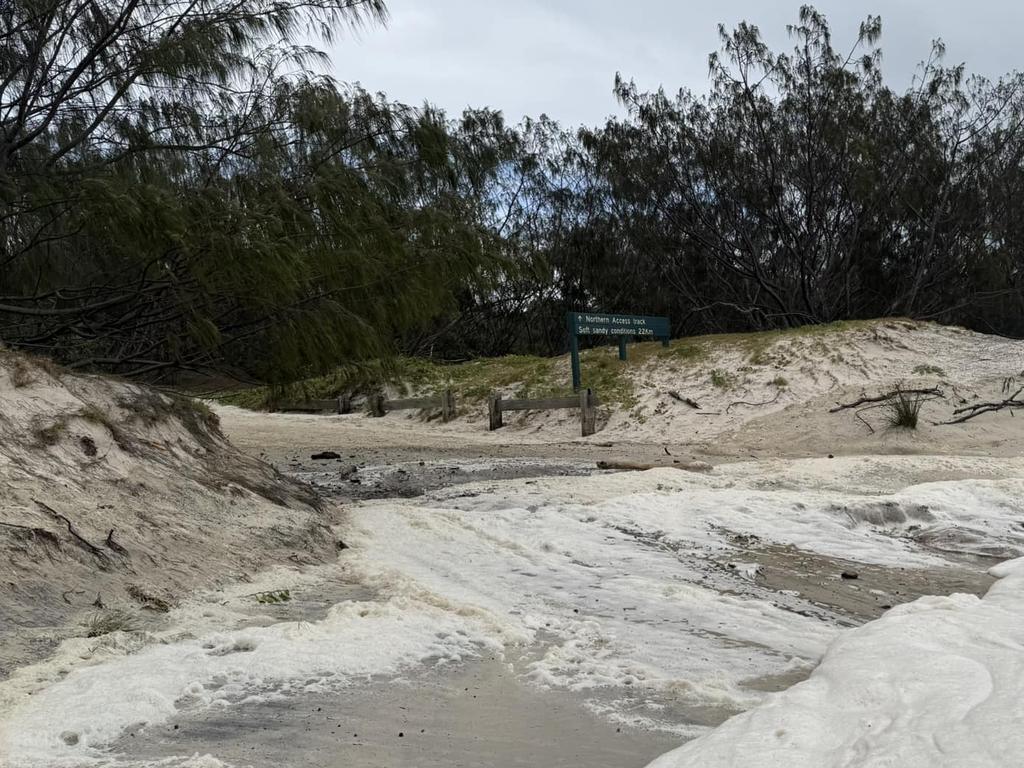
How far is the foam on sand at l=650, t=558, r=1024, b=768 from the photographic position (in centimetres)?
221

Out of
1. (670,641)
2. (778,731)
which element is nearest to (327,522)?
(670,641)

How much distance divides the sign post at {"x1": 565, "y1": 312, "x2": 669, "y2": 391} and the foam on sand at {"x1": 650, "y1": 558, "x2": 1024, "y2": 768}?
41.4 feet

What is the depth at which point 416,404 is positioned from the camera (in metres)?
18.2

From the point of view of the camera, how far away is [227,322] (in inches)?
261

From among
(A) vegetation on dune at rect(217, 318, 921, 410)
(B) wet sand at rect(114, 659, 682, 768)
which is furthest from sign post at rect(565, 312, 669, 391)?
(B) wet sand at rect(114, 659, 682, 768)

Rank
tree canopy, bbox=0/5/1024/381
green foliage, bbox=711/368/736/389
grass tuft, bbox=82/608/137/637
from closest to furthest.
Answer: grass tuft, bbox=82/608/137/637, tree canopy, bbox=0/5/1024/381, green foliage, bbox=711/368/736/389

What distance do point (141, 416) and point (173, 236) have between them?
54.4 inches

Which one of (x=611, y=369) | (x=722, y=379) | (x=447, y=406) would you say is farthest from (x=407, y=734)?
(x=611, y=369)

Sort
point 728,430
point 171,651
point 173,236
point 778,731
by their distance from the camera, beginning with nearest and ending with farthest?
point 778,731 < point 171,651 < point 173,236 < point 728,430

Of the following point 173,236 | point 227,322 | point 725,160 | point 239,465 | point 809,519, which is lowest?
point 809,519

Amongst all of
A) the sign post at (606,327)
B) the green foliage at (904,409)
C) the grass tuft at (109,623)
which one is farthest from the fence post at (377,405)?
the grass tuft at (109,623)

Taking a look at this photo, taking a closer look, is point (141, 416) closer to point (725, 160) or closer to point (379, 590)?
point (379, 590)

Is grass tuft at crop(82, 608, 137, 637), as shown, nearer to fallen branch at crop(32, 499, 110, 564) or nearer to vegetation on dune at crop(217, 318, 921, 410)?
fallen branch at crop(32, 499, 110, 564)

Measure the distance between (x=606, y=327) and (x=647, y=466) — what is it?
7.12 metres
